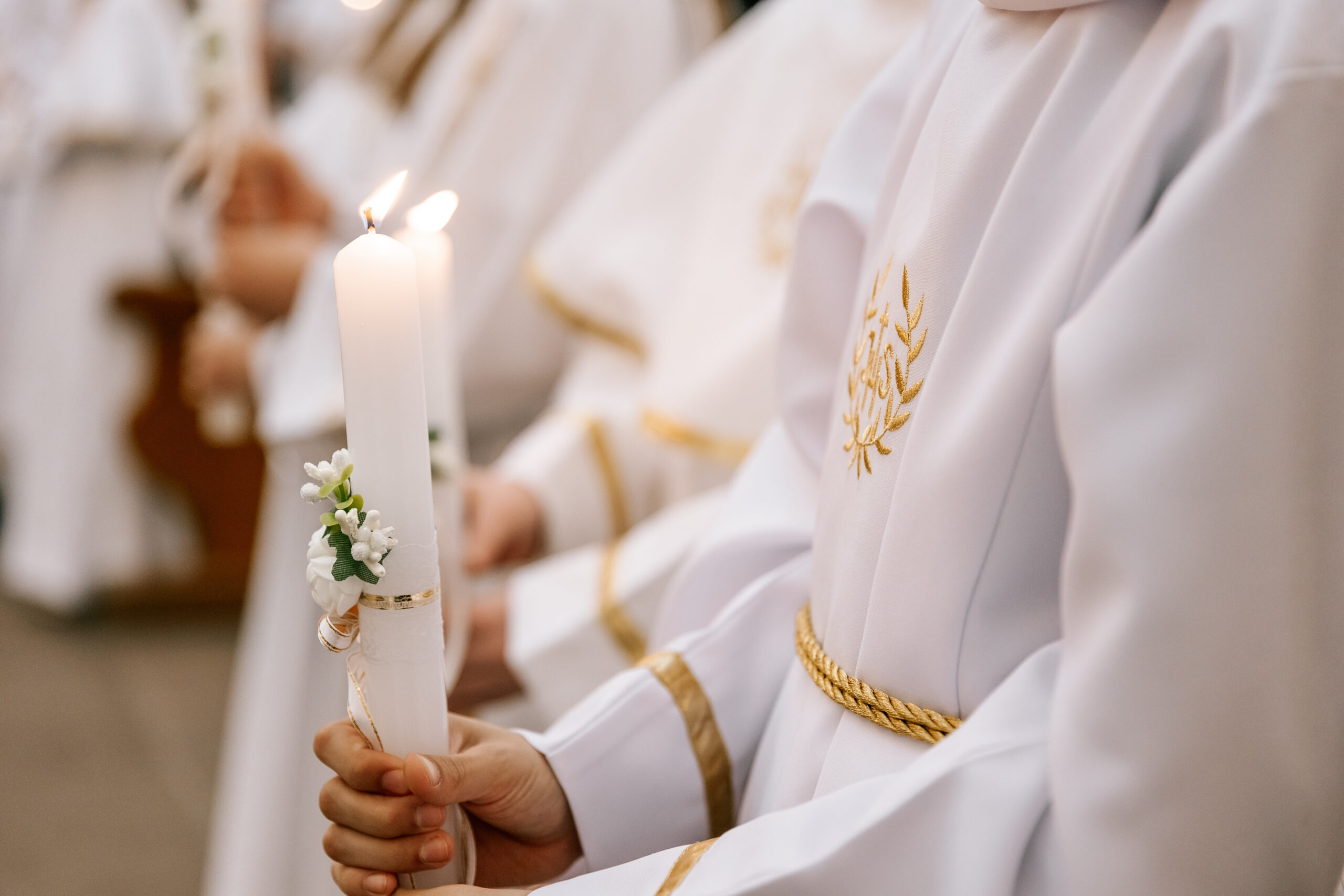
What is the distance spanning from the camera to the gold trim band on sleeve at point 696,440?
4.17ft

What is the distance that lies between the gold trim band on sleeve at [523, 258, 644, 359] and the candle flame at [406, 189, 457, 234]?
933 millimetres

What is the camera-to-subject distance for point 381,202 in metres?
0.54

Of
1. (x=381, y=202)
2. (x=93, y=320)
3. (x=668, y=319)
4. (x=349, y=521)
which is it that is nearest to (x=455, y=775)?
(x=349, y=521)

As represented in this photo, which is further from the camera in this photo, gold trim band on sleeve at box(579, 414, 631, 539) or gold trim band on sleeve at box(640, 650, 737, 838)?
gold trim band on sleeve at box(579, 414, 631, 539)

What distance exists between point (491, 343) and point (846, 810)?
4.95 feet

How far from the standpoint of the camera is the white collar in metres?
0.54

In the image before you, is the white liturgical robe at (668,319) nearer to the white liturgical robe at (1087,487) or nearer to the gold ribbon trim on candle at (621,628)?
Result: the gold ribbon trim on candle at (621,628)

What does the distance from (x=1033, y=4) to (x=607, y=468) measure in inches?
42.8

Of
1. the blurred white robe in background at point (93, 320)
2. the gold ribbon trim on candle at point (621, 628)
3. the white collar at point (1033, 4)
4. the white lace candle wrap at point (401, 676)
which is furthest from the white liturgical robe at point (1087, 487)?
the blurred white robe in background at point (93, 320)

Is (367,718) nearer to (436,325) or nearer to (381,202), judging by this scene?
(381,202)

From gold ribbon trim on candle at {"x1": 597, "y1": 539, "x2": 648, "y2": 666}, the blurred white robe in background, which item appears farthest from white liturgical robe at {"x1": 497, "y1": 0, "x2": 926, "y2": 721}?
the blurred white robe in background

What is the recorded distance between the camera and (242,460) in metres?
3.11

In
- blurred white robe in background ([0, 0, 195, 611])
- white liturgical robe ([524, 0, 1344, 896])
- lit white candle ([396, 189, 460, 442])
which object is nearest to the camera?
white liturgical robe ([524, 0, 1344, 896])

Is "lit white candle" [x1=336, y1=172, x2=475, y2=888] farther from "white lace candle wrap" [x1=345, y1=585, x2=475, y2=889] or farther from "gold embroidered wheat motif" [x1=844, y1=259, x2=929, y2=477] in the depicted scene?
"gold embroidered wheat motif" [x1=844, y1=259, x2=929, y2=477]
